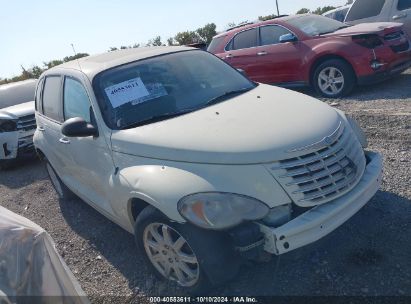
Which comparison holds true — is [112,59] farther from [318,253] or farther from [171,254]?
[318,253]

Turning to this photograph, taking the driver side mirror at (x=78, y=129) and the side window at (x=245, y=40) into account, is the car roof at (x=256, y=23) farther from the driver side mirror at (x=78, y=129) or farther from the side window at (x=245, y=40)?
the driver side mirror at (x=78, y=129)

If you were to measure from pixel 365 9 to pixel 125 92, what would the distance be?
7.59 m

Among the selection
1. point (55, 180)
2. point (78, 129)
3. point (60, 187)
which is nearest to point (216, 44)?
point (55, 180)

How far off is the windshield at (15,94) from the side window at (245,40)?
15.3 ft

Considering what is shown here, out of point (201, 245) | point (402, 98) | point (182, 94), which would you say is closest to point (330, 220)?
point (201, 245)

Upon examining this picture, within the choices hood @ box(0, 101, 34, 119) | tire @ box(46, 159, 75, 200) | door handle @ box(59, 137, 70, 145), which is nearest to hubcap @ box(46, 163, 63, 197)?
tire @ box(46, 159, 75, 200)

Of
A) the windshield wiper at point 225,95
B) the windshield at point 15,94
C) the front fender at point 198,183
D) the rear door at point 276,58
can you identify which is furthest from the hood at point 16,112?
the front fender at point 198,183

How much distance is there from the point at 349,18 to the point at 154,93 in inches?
293

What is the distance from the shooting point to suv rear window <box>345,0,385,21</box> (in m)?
8.93

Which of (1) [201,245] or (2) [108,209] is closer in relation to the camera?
(1) [201,245]

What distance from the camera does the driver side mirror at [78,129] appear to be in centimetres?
333

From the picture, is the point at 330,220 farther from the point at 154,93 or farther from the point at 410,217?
the point at 154,93

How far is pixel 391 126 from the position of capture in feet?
17.4

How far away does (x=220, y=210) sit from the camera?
2.53m
